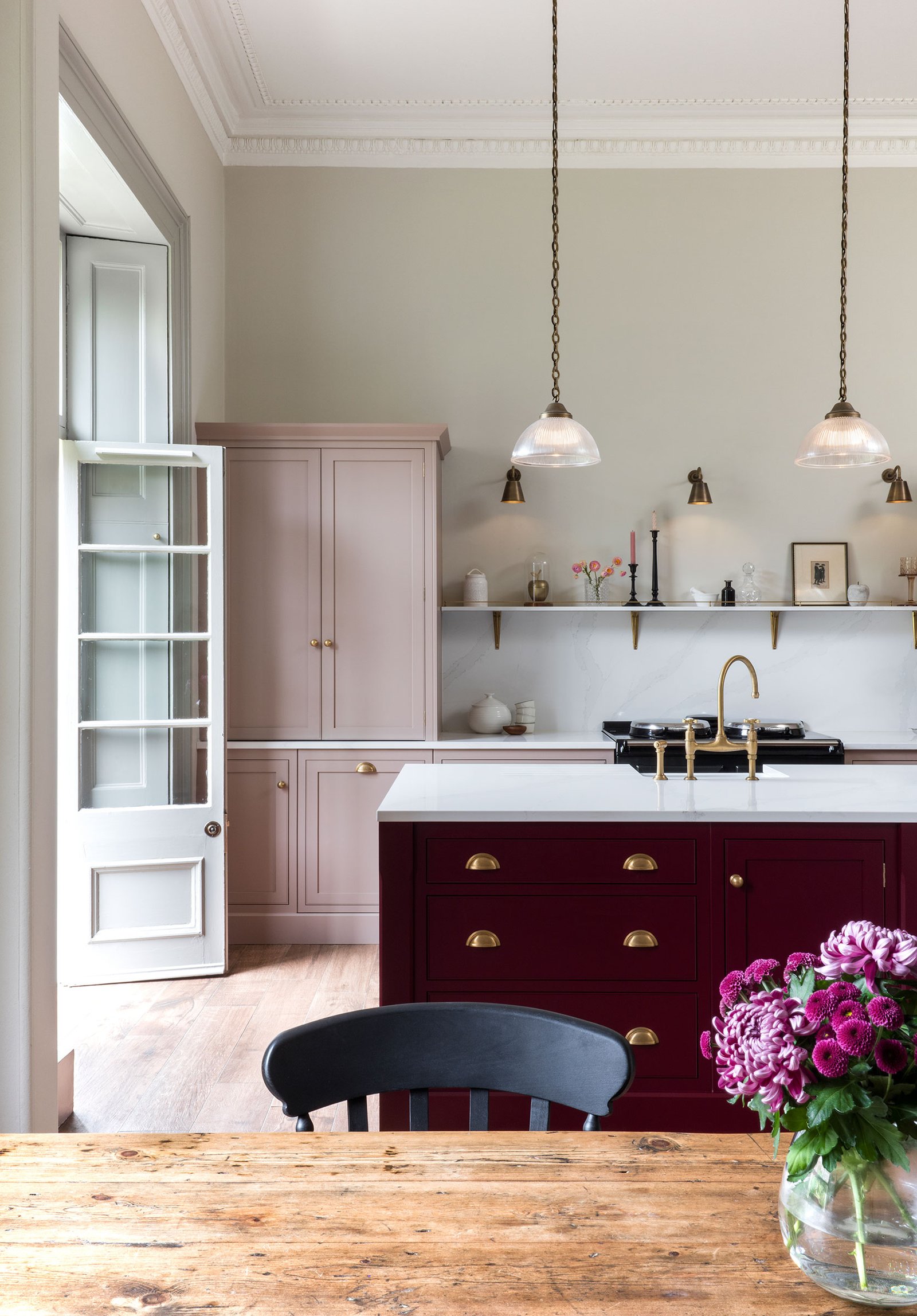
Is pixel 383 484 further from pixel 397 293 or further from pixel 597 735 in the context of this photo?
pixel 597 735

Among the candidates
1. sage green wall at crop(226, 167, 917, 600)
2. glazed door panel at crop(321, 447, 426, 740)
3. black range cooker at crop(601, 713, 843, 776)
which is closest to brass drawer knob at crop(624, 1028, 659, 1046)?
black range cooker at crop(601, 713, 843, 776)

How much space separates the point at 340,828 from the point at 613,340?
111 inches

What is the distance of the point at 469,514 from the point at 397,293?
1186mm

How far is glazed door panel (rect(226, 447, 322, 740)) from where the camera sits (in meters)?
4.32

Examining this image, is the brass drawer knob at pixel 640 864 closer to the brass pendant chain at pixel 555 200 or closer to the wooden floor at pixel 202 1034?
the wooden floor at pixel 202 1034

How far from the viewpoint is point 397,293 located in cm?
489

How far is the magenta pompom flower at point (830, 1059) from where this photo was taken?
2.41ft

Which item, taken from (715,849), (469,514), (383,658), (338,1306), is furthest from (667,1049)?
(469,514)

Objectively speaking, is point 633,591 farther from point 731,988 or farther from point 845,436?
point 731,988

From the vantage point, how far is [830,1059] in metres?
0.74

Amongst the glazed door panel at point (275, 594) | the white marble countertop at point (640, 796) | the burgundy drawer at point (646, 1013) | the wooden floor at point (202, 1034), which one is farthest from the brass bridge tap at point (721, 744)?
the glazed door panel at point (275, 594)

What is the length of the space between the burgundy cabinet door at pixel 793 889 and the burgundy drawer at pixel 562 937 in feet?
0.42

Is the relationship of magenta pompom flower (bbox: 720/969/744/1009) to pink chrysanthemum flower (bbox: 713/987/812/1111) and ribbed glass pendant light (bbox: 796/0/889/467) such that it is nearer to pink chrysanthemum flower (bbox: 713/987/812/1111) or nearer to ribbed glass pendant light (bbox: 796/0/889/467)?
pink chrysanthemum flower (bbox: 713/987/812/1111)

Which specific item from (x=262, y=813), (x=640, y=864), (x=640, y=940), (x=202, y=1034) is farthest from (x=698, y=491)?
(x=202, y=1034)
